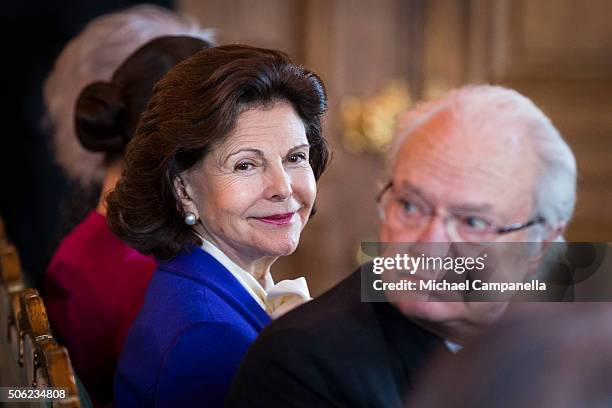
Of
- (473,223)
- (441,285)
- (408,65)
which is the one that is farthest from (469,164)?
(408,65)

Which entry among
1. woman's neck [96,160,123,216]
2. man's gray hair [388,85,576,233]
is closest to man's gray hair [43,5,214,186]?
woman's neck [96,160,123,216]

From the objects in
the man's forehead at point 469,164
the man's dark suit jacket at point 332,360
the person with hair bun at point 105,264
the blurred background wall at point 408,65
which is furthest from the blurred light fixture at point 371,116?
the man's dark suit jacket at point 332,360

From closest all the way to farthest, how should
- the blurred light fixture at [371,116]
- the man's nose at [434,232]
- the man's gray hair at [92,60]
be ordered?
the man's nose at [434,232]
the man's gray hair at [92,60]
the blurred light fixture at [371,116]

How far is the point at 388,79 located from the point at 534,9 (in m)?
0.80

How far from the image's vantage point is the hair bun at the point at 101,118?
2223 millimetres

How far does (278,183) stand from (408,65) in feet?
11.6

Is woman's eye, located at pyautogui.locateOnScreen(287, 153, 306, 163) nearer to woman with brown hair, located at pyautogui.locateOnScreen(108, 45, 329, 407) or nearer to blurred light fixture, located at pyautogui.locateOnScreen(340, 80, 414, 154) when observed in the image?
woman with brown hair, located at pyautogui.locateOnScreen(108, 45, 329, 407)

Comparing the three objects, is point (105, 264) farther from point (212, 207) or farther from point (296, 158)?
point (296, 158)

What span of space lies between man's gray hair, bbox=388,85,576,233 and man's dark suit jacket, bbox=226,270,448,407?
0.32m

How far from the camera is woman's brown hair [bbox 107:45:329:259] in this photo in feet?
5.06

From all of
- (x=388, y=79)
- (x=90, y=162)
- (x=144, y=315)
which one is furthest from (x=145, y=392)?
(x=388, y=79)

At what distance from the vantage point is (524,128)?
1470 millimetres

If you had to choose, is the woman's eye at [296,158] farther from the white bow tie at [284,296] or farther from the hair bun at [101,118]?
the hair bun at [101,118]

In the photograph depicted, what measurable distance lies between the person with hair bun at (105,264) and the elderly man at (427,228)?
0.82m
